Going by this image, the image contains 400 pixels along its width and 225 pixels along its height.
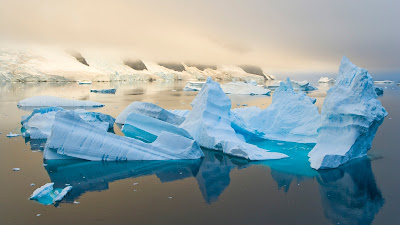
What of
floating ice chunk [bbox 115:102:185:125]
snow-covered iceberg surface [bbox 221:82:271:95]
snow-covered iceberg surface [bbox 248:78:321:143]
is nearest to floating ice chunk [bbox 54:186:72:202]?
floating ice chunk [bbox 115:102:185:125]

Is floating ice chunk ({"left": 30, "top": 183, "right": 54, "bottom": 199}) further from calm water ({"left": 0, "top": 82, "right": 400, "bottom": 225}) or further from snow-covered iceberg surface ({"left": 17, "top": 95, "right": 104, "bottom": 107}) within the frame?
snow-covered iceberg surface ({"left": 17, "top": 95, "right": 104, "bottom": 107})

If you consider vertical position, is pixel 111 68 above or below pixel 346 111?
below

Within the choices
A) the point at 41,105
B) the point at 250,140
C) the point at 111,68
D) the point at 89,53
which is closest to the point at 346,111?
the point at 250,140

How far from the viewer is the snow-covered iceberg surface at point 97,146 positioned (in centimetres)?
714

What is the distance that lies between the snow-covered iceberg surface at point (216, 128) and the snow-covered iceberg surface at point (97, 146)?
934mm

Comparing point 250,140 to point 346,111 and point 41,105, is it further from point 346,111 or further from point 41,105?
point 41,105

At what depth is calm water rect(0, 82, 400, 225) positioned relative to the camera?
4711mm

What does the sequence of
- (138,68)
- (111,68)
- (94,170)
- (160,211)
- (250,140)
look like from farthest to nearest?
(138,68), (111,68), (250,140), (94,170), (160,211)

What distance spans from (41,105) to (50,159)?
1119 centimetres

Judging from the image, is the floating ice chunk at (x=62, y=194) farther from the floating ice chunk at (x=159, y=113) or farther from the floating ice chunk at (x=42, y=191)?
the floating ice chunk at (x=159, y=113)

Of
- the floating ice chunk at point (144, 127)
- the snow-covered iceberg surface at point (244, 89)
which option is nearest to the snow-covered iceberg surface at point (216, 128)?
the floating ice chunk at point (144, 127)

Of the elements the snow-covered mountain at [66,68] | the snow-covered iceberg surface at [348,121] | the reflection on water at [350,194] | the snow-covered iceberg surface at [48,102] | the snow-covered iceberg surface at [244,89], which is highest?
the snow-covered iceberg surface at [348,121]

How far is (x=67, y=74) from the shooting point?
51.4 meters

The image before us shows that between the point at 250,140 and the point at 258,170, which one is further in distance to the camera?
the point at 250,140
